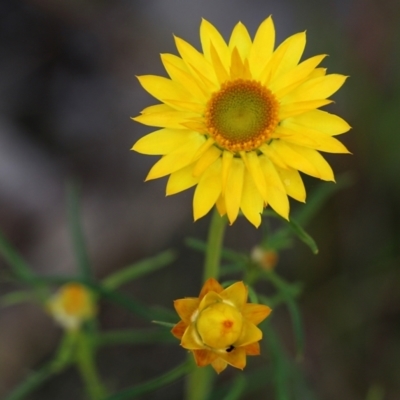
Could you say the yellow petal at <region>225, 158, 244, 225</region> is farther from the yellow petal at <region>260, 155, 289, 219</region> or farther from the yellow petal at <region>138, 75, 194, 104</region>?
the yellow petal at <region>138, 75, 194, 104</region>

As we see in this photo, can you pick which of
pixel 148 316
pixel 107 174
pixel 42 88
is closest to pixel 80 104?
pixel 42 88

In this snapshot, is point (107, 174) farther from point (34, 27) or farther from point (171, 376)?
point (171, 376)

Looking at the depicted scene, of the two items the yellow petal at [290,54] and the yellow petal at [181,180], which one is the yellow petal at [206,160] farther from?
the yellow petal at [290,54]

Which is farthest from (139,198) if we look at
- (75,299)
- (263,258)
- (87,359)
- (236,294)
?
(236,294)

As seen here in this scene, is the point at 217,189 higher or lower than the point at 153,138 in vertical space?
lower

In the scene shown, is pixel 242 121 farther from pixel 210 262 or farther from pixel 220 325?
pixel 220 325

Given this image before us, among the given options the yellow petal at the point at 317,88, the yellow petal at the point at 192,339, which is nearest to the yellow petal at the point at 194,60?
the yellow petal at the point at 317,88
